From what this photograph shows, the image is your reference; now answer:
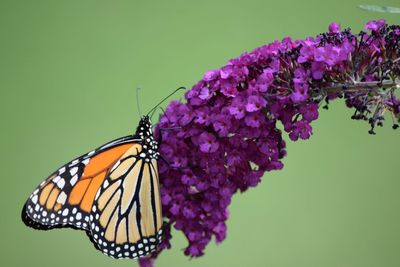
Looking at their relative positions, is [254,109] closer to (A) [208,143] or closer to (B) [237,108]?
(B) [237,108]

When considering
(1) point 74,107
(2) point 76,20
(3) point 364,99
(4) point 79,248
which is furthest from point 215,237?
(2) point 76,20

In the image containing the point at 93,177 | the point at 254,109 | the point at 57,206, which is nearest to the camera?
the point at 254,109

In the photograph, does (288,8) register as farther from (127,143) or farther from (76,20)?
(127,143)

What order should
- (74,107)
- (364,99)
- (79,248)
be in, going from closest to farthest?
(364,99) < (79,248) < (74,107)

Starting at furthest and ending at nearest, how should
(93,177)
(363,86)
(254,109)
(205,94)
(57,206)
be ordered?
(93,177), (57,206), (205,94), (254,109), (363,86)

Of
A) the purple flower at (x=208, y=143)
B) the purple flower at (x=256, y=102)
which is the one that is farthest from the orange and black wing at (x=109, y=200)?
the purple flower at (x=256, y=102)

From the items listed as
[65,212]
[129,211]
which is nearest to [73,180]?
[65,212]

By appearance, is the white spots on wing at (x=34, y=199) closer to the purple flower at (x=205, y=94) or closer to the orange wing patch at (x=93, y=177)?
the orange wing patch at (x=93, y=177)

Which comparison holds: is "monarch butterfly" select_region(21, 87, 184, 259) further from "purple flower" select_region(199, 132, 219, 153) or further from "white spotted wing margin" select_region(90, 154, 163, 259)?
"purple flower" select_region(199, 132, 219, 153)

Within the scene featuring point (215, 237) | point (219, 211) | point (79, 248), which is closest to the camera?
point (219, 211)
